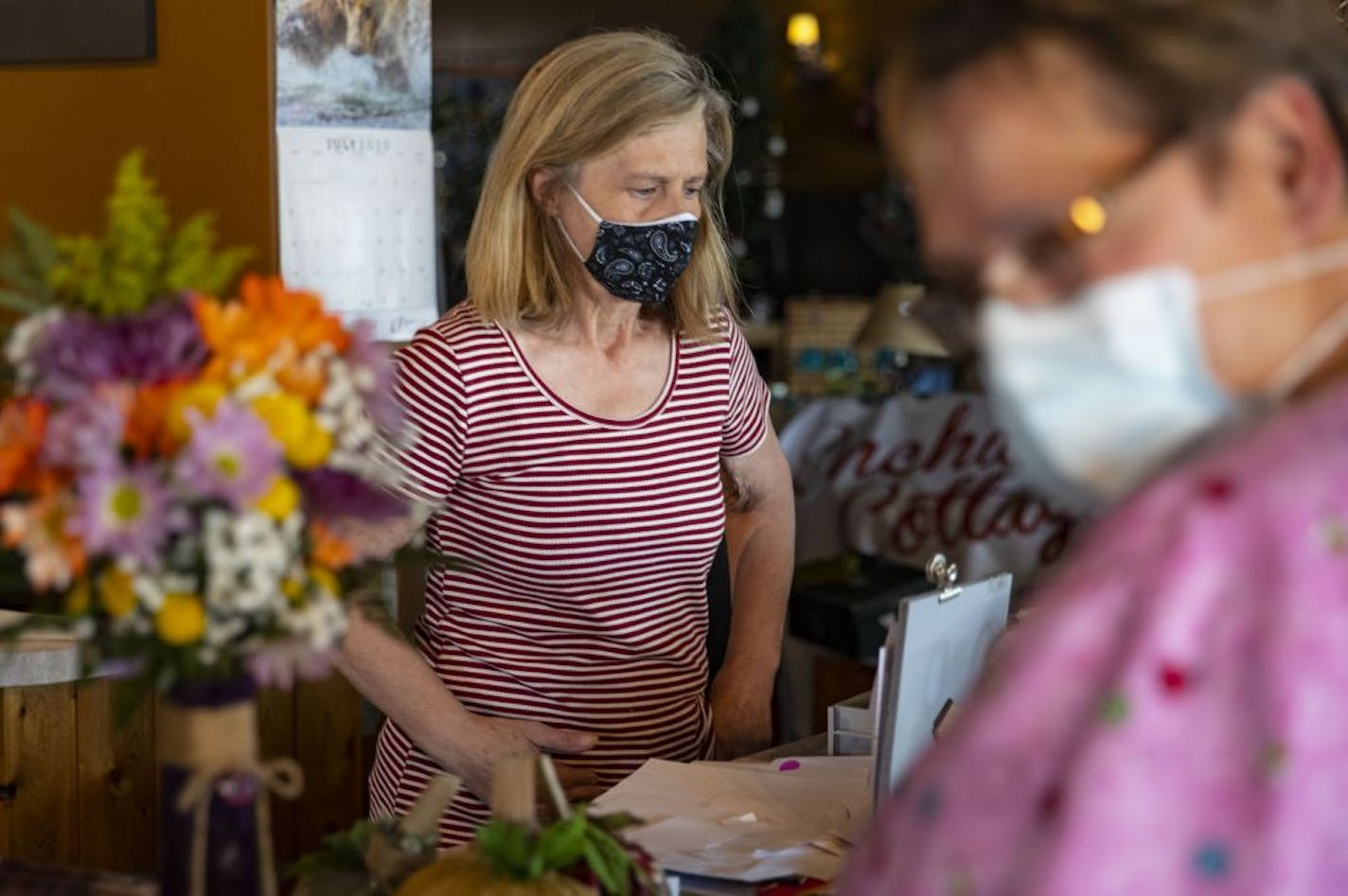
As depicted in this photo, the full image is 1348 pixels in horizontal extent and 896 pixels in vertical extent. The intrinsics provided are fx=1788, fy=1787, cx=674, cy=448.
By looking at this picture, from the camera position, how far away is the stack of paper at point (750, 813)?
6.51ft

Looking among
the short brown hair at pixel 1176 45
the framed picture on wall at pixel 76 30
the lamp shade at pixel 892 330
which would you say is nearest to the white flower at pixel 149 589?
the short brown hair at pixel 1176 45

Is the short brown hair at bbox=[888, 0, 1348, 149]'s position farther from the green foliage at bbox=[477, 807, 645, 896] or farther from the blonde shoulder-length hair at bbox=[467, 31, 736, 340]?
the blonde shoulder-length hair at bbox=[467, 31, 736, 340]

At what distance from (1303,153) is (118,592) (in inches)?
34.3

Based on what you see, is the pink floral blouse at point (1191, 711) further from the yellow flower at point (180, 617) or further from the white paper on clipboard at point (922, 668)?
the white paper on clipboard at point (922, 668)

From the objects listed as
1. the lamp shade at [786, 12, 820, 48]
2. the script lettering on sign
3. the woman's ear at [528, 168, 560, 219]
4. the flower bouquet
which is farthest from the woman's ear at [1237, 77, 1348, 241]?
the lamp shade at [786, 12, 820, 48]

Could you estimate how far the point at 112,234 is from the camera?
55.2 inches

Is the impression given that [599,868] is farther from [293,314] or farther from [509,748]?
[509,748]

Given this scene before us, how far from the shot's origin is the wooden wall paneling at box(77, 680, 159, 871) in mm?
3203

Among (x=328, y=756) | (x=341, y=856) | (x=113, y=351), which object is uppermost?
(x=113, y=351)

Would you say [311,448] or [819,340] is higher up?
[311,448]

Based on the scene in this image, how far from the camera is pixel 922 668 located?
6.31 feet

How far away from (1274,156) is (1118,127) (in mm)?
94

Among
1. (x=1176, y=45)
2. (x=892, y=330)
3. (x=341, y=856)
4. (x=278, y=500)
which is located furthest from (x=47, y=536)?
(x=892, y=330)

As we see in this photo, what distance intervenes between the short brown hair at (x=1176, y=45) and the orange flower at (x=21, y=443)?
2.34 feet
